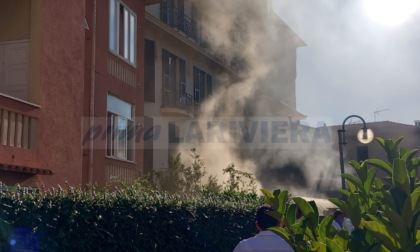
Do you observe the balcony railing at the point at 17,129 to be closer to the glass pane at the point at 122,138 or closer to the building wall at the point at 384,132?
the glass pane at the point at 122,138

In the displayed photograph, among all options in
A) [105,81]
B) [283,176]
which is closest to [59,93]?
[105,81]

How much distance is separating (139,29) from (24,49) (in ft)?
19.6

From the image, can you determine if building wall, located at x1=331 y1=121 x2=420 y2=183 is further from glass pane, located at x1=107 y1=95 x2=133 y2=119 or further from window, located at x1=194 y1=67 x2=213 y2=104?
glass pane, located at x1=107 y1=95 x2=133 y2=119

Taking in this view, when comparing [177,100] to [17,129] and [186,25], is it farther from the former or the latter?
[17,129]

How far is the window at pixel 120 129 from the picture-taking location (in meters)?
13.7

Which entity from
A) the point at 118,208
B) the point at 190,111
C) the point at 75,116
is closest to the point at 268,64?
the point at 190,111

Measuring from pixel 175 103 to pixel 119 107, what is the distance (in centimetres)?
Answer: 508

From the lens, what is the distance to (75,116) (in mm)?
10578

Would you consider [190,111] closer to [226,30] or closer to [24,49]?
[226,30]

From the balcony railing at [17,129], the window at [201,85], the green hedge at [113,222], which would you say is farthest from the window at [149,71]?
the green hedge at [113,222]

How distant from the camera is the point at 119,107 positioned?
1421cm

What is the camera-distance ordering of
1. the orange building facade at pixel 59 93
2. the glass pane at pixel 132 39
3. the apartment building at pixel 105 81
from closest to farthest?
the orange building facade at pixel 59 93 < the apartment building at pixel 105 81 < the glass pane at pixel 132 39

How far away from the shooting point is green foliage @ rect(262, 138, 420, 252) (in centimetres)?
211

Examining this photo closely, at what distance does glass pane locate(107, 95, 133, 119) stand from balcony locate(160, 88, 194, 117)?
3.68m
